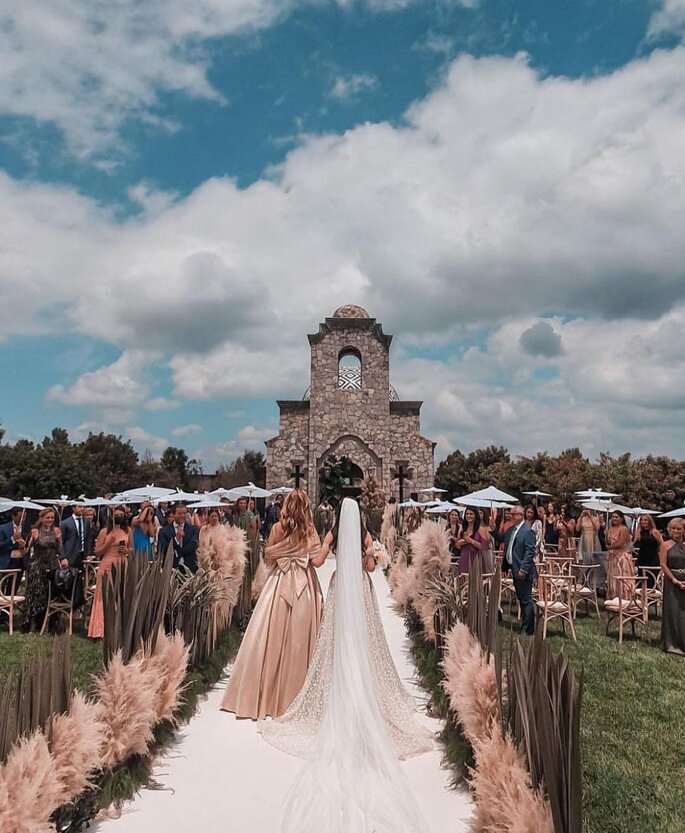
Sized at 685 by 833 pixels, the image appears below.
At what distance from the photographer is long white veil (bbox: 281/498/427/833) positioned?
3611 mm

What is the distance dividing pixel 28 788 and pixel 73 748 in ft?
1.41

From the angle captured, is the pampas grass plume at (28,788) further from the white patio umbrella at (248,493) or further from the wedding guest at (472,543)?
the white patio umbrella at (248,493)

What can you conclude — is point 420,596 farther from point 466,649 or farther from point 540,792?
point 540,792

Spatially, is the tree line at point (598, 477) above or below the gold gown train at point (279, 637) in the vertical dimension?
above

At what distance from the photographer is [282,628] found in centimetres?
564

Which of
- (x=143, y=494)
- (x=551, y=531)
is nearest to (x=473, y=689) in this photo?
(x=551, y=531)

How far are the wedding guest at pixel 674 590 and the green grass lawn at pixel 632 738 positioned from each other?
28 centimetres

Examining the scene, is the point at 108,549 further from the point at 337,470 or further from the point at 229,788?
the point at 337,470

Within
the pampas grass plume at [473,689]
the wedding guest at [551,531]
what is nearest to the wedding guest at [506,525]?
the wedding guest at [551,531]

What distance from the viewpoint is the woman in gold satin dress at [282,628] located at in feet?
18.0

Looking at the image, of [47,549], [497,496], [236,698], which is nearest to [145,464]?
[497,496]

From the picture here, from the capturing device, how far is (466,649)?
14.8 ft

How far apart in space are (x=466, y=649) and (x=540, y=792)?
1.60 metres

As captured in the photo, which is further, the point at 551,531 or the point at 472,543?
the point at 551,531
